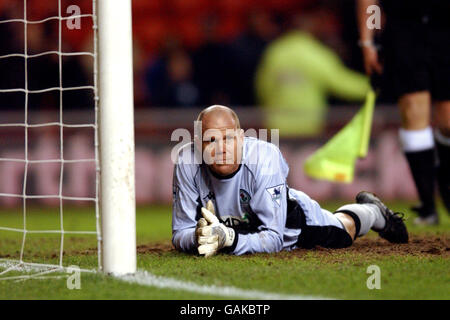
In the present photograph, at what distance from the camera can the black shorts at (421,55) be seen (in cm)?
629

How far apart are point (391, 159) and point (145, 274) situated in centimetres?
568

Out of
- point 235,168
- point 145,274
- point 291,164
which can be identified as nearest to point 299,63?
point 291,164

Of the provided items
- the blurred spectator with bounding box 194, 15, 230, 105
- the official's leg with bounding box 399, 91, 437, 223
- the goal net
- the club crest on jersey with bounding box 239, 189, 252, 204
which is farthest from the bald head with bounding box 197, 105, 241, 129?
the blurred spectator with bounding box 194, 15, 230, 105

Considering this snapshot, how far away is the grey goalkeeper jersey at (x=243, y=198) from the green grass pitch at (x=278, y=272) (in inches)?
3.7

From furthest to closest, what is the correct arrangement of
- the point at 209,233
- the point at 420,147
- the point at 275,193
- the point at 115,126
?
the point at 420,147 < the point at 275,193 < the point at 209,233 < the point at 115,126

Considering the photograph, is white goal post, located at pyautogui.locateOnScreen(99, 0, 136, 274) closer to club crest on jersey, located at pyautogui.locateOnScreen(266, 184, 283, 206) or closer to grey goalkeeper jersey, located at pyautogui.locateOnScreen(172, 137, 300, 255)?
grey goalkeeper jersey, located at pyautogui.locateOnScreen(172, 137, 300, 255)

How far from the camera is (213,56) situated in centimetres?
1045

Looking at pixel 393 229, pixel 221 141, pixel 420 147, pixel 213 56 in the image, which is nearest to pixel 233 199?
pixel 221 141

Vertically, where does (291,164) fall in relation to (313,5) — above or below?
below

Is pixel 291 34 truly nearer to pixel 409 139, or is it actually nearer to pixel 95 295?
pixel 409 139

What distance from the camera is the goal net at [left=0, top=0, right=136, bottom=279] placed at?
3.71 meters

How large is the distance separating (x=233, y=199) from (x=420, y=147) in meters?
2.42

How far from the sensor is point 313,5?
11.3 meters

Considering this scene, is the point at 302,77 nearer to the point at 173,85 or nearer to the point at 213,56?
the point at 213,56
